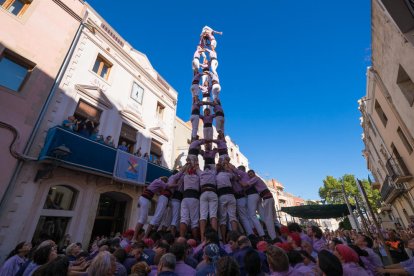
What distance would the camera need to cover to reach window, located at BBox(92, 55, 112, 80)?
41.9 feet

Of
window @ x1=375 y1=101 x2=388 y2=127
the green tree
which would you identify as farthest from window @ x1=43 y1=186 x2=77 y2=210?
the green tree

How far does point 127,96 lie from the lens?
1404 cm

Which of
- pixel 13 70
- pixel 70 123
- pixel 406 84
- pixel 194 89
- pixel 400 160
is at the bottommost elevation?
pixel 400 160

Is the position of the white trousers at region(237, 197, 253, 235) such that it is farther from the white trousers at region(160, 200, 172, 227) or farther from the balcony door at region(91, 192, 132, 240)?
the balcony door at region(91, 192, 132, 240)

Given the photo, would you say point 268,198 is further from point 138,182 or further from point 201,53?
point 201,53

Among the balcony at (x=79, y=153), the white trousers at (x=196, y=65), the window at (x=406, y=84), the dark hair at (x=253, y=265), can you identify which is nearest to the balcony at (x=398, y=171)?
the window at (x=406, y=84)

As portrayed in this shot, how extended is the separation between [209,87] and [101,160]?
6.65m

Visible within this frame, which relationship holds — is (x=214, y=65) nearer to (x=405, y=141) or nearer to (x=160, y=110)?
(x=160, y=110)

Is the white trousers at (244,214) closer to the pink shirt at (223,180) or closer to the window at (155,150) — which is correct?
the pink shirt at (223,180)

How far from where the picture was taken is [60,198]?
927 centimetres

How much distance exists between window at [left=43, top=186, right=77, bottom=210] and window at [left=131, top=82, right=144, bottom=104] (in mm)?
7544

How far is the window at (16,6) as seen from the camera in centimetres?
922

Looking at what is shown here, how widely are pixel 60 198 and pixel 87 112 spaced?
4684 millimetres

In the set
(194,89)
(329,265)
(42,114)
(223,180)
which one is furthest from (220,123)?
(42,114)
